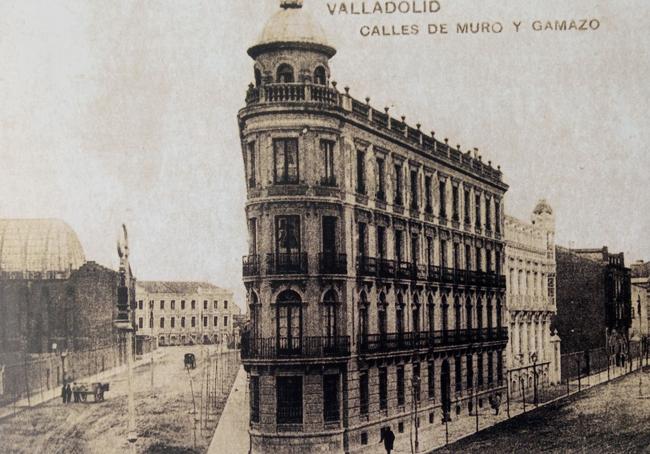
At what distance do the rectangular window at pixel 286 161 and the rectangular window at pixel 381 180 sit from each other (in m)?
4.92

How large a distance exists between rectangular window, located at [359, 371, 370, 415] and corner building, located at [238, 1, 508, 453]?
0.14 ft

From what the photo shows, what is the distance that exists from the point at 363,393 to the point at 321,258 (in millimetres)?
5281

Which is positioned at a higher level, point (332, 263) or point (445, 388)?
point (332, 263)

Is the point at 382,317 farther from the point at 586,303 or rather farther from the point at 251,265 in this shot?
the point at 586,303

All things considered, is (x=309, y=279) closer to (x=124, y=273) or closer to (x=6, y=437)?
(x=6, y=437)

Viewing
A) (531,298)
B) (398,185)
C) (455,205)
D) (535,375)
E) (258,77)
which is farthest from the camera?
(531,298)

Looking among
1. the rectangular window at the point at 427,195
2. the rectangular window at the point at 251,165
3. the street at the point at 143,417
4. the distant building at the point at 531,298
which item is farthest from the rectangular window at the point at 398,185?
the distant building at the point at 531,298

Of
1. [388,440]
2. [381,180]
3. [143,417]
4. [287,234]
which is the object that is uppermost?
[381,180]

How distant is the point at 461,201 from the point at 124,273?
26.3 m

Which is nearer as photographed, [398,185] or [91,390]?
[91,390]

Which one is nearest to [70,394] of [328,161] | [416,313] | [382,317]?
[382,317]

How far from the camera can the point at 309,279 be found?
30469 mm

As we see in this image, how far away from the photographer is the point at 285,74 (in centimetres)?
3061

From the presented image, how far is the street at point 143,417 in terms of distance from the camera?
26578mm
